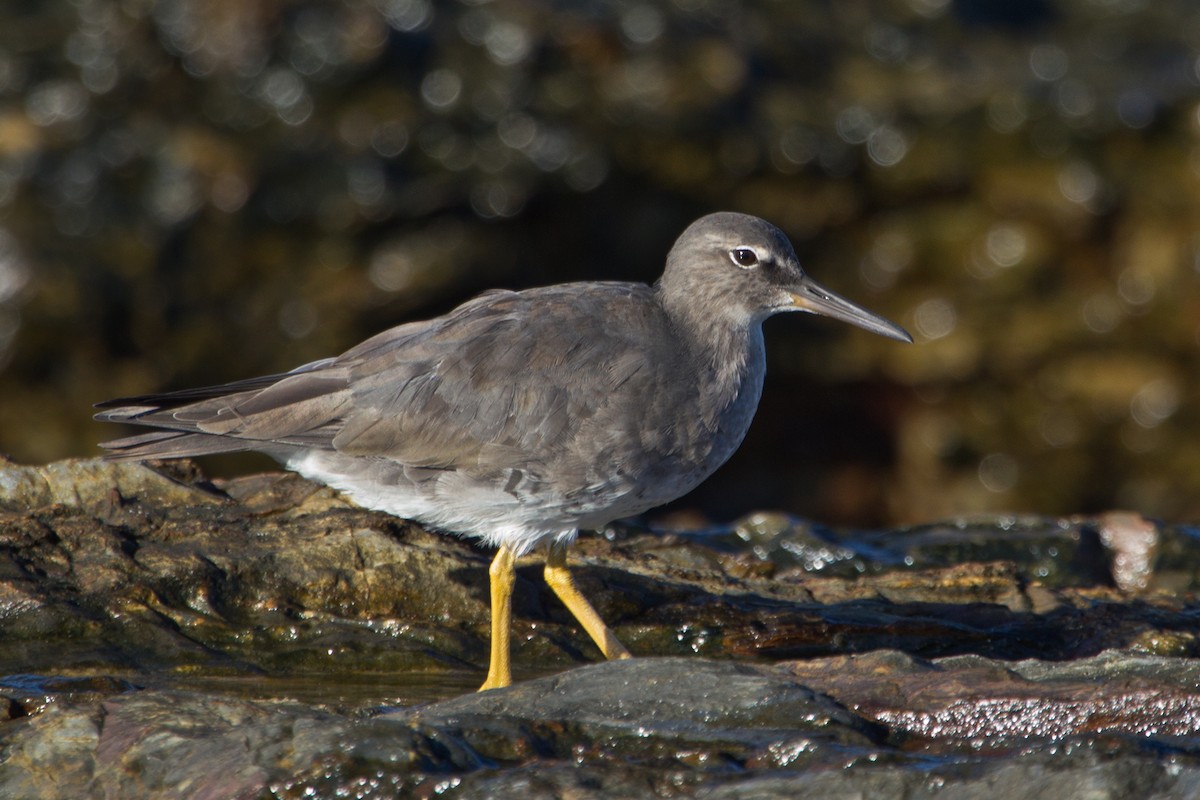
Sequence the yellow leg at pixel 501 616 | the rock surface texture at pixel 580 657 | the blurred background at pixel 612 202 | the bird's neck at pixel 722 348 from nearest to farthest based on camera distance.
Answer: the rock surface texture at pixel 580 657, the yellow leg at pixel 501 616, the bird's neck at pixel 722 348, the blurred background at pixel 612 202

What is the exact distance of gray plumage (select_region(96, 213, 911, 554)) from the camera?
19.5 ft

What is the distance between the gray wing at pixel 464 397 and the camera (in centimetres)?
598

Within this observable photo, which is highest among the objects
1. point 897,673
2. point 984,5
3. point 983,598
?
point 984,5

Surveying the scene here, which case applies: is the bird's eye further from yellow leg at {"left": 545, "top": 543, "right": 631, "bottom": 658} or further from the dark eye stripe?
yellow leg at {"left": 545, "top": 543, "right": 631, "bottom": 658}

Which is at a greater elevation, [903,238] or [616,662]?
[903,238]

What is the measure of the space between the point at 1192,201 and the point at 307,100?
23.4ft

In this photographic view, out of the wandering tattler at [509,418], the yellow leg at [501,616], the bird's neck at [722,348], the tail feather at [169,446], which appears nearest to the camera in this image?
the yellow leg at [501,616]

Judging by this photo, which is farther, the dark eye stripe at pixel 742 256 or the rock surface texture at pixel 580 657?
the dark eye stripe at pixel 742 256

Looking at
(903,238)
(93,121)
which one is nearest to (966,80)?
(903,238)

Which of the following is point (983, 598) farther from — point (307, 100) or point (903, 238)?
point (307, 100)

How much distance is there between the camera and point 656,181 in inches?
432

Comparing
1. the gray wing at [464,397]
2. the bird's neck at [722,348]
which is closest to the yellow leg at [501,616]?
the gray wing at [464,397]

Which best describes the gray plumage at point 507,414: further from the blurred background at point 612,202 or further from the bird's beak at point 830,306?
the blurred background at point 612,202

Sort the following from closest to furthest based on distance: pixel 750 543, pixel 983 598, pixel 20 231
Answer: pixel 983 598, pixel 750 543, pixel 20 231
